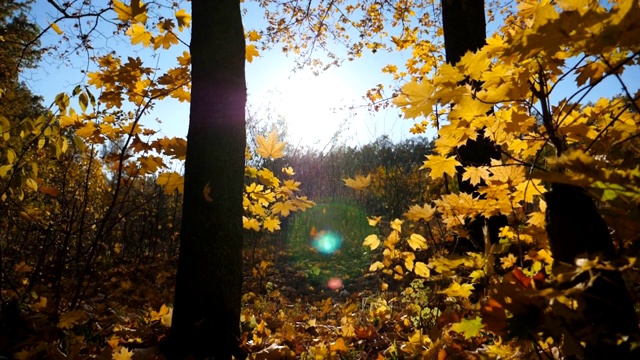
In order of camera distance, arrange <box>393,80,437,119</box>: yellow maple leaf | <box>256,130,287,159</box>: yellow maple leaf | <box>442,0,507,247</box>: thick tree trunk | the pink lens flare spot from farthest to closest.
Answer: the pink lens flare spot < <box>442,0,507,247</box>: thick tree trunk < <box>256,130,287,159</box>: yellow maple leaf < <box>393,80,437,119</box>: yellow maple leaf

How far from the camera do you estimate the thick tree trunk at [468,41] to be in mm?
3039

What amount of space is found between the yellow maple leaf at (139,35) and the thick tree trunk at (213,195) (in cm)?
54

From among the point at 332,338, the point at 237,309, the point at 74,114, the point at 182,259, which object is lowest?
the point at 332,338

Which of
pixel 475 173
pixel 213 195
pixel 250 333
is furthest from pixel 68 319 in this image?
pixel 475 173

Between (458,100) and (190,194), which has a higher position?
(458,100)

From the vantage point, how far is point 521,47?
2.74 ft

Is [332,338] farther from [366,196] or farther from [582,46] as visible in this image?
[366,196]

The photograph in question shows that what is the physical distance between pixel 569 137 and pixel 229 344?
1.73 m

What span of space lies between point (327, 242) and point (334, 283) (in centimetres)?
351

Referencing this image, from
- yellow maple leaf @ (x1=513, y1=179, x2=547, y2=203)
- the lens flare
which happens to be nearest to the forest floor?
yellow maple leaf @ (x1=513, y1=179, x2=547, y2=203)

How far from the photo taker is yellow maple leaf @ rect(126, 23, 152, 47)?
7.85 ft

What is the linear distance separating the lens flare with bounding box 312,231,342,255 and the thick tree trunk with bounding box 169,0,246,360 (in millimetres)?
7648

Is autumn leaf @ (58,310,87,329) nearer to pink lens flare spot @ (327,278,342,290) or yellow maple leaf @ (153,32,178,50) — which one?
yellow maple leaf @ (153,32,178,50)

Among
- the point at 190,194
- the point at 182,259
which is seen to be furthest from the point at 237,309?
the point at 190,194
